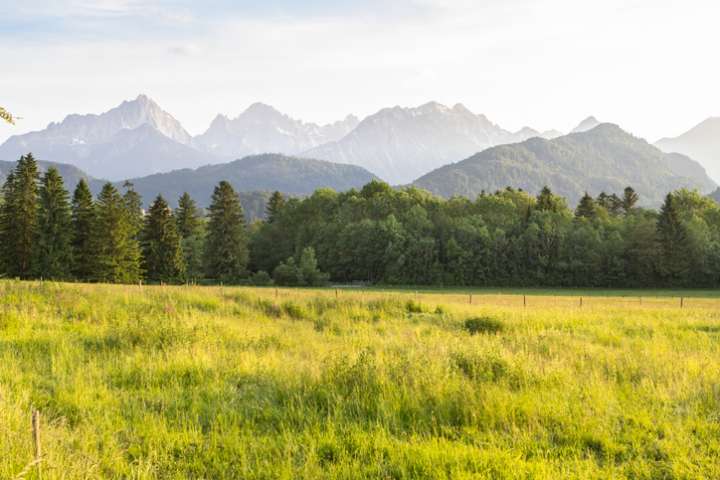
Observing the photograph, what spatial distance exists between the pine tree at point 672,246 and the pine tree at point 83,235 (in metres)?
81.1

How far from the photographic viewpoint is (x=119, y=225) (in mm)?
62906

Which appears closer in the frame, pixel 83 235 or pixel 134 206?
pixel 83 235

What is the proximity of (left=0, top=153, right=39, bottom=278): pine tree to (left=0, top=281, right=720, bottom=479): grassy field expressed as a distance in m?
55.3

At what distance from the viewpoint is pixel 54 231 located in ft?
200

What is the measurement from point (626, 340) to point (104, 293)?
17232mm

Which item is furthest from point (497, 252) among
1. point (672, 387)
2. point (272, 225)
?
point (672, 387)

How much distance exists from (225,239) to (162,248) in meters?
10.4

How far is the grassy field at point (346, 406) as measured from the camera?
5500 millimetres

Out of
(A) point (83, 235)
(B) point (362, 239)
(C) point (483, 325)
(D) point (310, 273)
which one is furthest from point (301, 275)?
(C) point (483, 325)

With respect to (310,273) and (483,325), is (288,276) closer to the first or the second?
(310,273)

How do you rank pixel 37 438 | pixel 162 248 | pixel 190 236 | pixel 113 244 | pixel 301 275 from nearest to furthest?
pixel 37 438 < pixel 113 244 < pixel 162 248 < pixel 301 275 < pixel 190 236

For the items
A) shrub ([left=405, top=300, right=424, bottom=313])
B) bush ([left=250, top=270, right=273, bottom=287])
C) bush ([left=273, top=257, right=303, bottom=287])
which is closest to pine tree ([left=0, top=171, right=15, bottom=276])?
bush ([left=250, top=270, right=273, bottom=287])

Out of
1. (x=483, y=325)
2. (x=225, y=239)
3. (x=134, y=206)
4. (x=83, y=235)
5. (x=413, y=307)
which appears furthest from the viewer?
(x=134, y=206)

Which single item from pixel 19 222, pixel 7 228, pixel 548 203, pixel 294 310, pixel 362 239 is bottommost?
pixel 294 310
